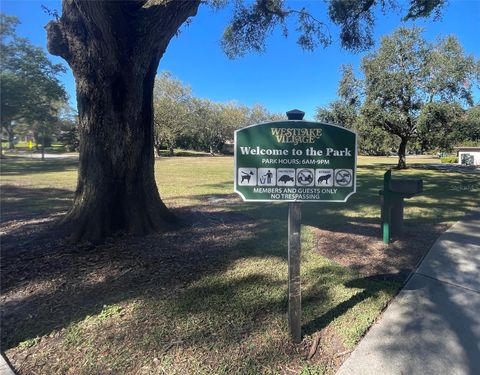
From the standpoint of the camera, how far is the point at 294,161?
2648mm

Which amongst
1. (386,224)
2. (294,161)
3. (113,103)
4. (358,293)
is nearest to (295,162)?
(294,161)

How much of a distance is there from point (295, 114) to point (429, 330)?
7.01 feet

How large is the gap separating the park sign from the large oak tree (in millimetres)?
3157

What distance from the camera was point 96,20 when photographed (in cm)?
450

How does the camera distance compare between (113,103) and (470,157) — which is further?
(470,157)

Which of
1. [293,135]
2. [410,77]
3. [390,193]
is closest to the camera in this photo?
[293,135]

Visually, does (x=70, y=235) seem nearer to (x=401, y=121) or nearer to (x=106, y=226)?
(x=106, y=226)

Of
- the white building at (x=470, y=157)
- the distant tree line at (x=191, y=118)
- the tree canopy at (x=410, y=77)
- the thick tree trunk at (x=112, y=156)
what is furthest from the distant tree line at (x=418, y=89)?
the distant tree line at (x=191, y=118)

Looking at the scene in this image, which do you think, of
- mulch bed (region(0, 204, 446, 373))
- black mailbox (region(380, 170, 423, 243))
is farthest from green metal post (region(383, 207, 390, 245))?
mulch bed (region(0, 204, 446, 373))

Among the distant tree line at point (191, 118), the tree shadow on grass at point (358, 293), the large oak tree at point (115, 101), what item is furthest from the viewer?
the distant tree line at point (191, 118)

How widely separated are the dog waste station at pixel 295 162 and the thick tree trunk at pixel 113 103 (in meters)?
3.16

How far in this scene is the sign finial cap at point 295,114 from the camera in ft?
8.78

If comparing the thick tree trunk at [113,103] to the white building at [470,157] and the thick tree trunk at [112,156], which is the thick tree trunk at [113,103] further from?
the white building at [470,157]

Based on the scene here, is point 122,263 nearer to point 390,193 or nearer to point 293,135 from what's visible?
point 293,135
